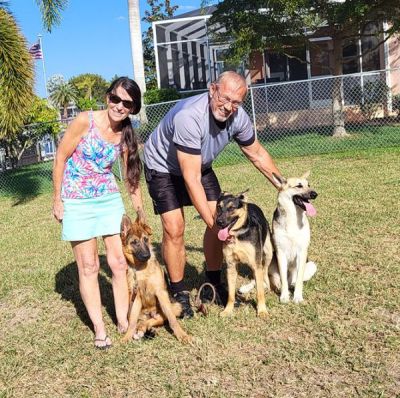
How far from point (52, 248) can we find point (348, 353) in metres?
4.90

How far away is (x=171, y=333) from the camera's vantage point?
401 cm

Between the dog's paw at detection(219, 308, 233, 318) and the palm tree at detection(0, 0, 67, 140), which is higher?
the palm tree at detection(0, 0, 67, 140)

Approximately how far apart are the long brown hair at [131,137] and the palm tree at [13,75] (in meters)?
7.19

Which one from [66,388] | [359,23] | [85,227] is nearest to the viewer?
[66,388]

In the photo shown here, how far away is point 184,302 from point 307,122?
15680 millimetres

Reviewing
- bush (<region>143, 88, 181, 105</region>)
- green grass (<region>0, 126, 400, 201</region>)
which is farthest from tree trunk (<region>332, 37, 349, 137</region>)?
bush (<region>143, 88, 181, 105</region>)

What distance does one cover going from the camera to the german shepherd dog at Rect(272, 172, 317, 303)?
14.0 feet

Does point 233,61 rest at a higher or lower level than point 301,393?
higher

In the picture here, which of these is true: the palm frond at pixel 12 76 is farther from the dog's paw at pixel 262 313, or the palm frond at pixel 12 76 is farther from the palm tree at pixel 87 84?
the palm tree at pixel 87 84

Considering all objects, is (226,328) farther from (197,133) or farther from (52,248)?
(52,248)

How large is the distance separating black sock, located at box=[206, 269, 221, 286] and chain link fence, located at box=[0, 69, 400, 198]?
26.4 ft

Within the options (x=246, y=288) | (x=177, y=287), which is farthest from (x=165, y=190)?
(x=246, y=288)

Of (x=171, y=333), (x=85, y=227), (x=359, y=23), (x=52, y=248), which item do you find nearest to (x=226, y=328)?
(x=171, y=333)

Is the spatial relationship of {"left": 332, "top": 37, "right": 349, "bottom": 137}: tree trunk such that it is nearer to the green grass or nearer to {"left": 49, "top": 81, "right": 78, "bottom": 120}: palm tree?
the green grass
